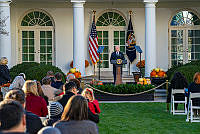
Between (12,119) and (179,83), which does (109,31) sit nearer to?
(179,83)

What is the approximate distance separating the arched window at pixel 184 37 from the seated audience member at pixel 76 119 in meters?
20.3

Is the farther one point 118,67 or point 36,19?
point 36,19

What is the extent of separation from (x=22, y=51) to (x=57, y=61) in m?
1.96

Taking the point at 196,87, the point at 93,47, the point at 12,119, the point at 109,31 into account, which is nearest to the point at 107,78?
the point at 93,47

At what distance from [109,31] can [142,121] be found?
43.0ft

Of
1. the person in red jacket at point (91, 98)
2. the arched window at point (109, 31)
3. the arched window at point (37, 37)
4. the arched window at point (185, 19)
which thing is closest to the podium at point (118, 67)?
the arched window at point (109, 31)

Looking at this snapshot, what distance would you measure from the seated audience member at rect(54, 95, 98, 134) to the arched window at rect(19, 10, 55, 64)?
19.8 metres

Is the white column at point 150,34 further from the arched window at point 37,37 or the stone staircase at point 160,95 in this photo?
the arched window at point 37,37

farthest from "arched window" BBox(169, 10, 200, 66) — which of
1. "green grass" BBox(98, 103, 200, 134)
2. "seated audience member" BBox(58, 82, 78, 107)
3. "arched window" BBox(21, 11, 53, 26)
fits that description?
"seated audience member" BBox(58, 82, 78, 107)

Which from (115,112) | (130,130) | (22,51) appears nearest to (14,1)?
(22,51)

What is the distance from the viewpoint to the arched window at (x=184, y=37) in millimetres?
24906

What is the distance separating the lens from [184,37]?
25.0 m

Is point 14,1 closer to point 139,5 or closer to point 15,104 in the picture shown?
point 139,5

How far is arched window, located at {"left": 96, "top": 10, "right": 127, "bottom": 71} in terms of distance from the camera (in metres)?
24.8
